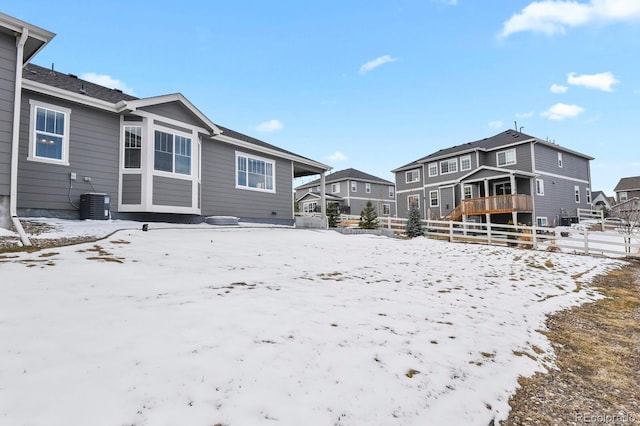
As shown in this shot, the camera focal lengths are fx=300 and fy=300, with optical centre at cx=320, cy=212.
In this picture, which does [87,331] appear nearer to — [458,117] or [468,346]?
[468,346]

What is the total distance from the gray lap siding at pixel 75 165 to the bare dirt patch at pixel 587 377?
1156 centimetres

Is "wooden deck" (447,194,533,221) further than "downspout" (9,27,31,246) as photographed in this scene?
Yes

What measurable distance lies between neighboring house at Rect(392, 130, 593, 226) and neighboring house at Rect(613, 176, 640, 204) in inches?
985

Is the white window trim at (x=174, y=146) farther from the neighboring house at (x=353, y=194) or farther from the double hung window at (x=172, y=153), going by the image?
the neighboring house at (x=353, y=194)

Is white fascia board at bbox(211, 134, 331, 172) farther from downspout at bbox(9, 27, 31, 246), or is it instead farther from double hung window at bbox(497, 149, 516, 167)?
double hung window at bbox(497, 149, 516, 167)

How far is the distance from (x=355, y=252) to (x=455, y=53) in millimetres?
17438

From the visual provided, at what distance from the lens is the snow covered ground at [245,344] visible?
72.1 inches

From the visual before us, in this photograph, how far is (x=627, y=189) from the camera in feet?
144

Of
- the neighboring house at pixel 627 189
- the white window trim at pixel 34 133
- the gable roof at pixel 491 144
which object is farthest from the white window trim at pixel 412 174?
the neighboring house at pixel 627 189

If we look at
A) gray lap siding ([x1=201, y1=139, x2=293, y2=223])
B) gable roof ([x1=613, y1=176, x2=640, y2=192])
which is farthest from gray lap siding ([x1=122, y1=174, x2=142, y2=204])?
gable roof ([x1=613, y1=176, x2=640, y2=192])

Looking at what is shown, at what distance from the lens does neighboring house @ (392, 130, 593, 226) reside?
22375 mm

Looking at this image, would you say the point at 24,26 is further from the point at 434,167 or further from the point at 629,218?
the point at 629,218

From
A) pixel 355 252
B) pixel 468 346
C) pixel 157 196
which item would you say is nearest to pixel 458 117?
pixel 355 252

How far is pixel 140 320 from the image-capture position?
9.29 ft
